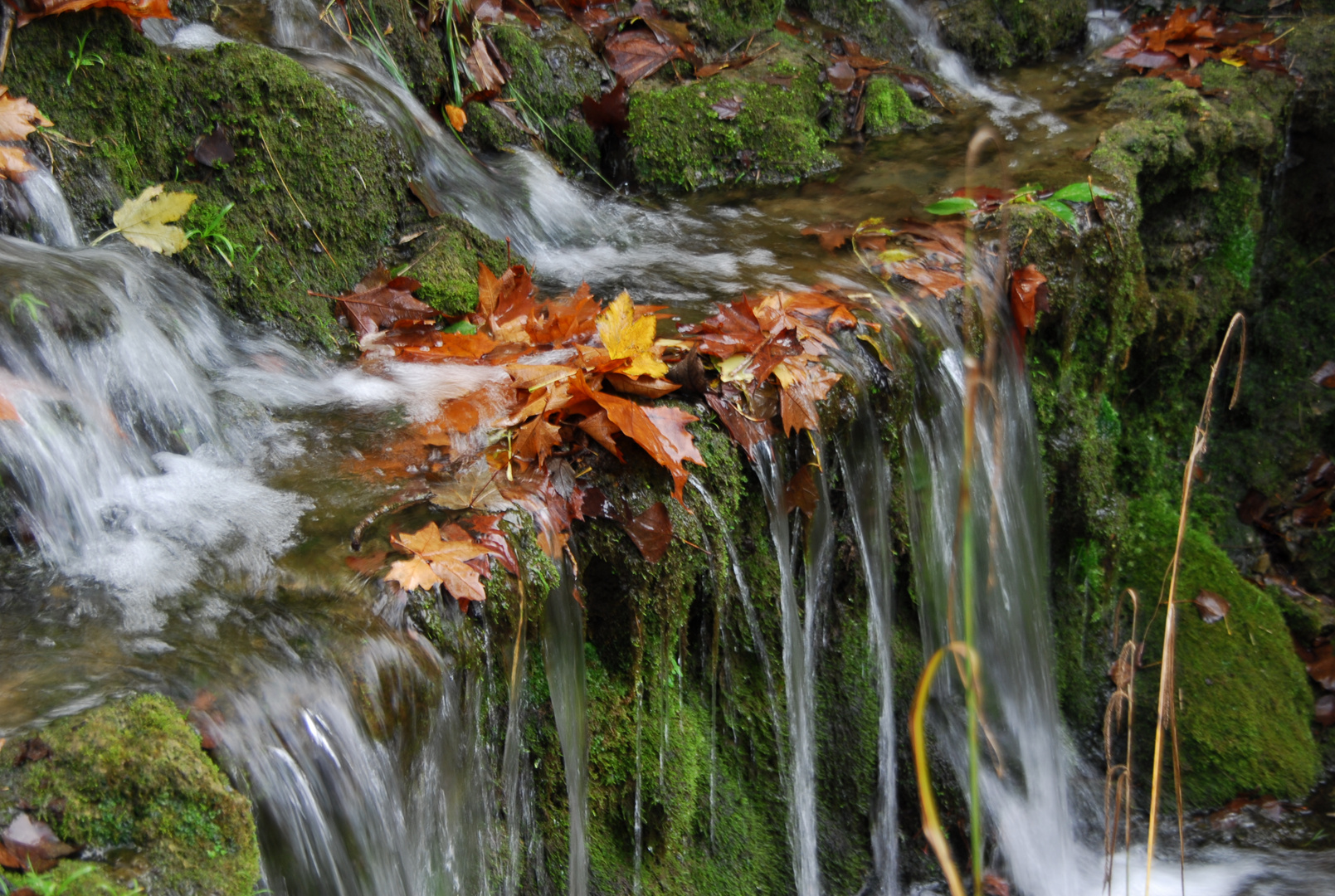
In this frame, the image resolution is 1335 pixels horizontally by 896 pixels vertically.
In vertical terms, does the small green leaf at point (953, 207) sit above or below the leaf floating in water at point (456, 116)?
below

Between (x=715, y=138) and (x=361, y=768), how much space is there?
3.88 metres

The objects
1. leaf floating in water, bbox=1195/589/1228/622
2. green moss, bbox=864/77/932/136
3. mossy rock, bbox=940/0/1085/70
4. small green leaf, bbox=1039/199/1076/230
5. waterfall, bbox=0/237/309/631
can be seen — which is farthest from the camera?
mossy rock, bbox=940/0/1085/70

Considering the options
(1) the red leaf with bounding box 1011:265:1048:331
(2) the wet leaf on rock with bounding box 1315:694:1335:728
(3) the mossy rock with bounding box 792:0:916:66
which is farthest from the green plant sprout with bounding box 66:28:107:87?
(2) the wet leaf on rock with bounding box 1315:694:1335:728

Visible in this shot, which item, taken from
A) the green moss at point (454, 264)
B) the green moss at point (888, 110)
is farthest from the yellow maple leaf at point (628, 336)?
the green moss at point (888, 110)

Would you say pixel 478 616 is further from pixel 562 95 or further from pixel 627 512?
pixel 562 95

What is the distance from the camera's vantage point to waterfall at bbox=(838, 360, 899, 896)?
300 centimetres

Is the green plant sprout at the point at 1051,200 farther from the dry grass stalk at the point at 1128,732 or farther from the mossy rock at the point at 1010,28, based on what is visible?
the mossy rock at the point at 1010,28

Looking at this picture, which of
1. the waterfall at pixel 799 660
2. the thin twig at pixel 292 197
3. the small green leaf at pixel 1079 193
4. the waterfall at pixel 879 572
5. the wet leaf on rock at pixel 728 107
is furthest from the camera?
the wet leaf on rock at pixel 728 107

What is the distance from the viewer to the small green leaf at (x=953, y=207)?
402 centimetres

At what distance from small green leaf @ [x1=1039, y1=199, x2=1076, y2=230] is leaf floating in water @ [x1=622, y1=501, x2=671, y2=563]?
2.36 meters

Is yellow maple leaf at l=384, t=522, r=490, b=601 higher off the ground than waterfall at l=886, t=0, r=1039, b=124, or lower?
lower

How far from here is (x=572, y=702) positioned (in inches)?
96.7

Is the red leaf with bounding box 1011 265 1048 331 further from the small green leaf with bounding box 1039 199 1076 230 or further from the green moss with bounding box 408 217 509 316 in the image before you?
the green moss with bounding box 408 217 509 316

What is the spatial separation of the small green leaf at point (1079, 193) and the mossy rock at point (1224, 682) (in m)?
1.61
